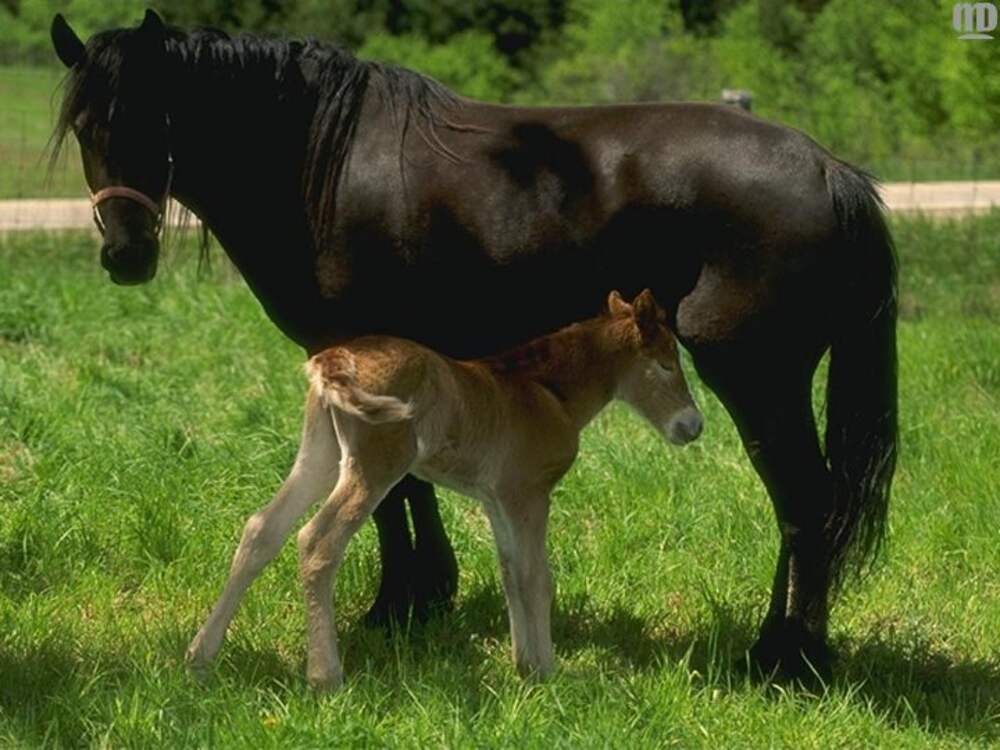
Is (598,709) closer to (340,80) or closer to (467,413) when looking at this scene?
(467,413)

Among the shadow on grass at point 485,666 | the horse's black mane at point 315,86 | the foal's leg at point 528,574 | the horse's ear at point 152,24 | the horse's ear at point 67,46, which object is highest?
the horse's ear at point 152,24

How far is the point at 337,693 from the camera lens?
4.68 metres

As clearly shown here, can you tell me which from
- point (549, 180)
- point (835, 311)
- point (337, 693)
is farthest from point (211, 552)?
point (835, 311)

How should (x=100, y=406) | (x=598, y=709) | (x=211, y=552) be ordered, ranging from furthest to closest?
(x=100, y=406) → (x=211, y=552) → (x=598, y=709)

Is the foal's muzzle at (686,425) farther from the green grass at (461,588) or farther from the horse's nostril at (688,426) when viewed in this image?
the green grass at (461,588)

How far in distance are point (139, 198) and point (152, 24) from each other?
508 millimetres

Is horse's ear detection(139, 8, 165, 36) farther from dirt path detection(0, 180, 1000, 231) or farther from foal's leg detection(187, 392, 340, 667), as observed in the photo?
dirt path detection(0, 180, 1000, 231)

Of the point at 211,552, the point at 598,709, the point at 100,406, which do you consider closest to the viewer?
the point at 598,709

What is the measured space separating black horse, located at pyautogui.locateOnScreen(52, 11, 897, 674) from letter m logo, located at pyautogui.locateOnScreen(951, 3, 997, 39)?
9.48 meters

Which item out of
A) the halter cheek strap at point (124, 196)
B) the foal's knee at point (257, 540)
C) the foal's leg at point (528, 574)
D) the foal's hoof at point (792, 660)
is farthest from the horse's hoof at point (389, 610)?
the halter cheek strap at point (124, 196)

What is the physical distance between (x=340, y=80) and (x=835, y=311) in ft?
5.50

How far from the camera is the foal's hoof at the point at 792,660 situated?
514cm

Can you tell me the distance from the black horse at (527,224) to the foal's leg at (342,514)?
258mm

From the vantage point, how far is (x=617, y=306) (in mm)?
5148
